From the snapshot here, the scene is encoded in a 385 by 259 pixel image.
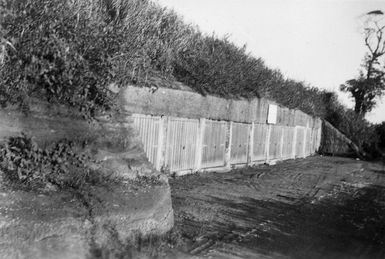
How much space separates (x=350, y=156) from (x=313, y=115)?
5604 millimetres

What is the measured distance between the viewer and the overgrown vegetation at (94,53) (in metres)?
5.88

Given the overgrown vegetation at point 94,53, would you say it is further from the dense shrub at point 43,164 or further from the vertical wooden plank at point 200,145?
the vertical wooden plank at point 200,145

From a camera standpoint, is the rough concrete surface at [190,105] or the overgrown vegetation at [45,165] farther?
the rough concrete surface at [190,105]

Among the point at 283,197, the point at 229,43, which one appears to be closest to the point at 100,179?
the point at 283,197

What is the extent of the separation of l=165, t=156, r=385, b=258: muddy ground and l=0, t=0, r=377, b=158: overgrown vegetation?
239cm

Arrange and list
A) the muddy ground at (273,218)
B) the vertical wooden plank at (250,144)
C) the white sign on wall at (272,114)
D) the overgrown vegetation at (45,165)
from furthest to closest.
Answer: the white sign on wall at (272,114) → the vertical wooden plank at (250,144) → the muddy ground at (273,218) → the overgrown vegetation at (45,165)

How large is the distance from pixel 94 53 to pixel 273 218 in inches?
167

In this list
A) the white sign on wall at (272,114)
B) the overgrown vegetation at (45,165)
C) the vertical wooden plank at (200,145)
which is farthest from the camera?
the white sign on wall at (272,114)

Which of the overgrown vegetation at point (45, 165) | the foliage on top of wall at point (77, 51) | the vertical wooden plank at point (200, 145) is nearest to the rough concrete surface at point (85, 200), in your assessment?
the overgrown vegetation at point (45, 165)

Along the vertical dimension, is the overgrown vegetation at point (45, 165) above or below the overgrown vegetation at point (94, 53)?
below

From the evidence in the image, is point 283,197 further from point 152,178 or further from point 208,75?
point 152,178

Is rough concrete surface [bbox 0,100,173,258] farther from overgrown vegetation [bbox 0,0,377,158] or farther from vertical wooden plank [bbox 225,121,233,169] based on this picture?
vertical wooden plank [bbox 225,121,233,169]

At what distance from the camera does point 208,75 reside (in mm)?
12969

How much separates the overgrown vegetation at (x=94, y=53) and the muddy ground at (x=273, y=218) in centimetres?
239
